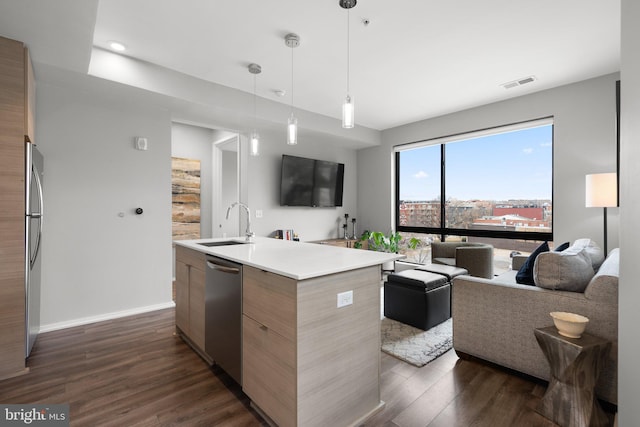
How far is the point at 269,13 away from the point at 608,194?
11.2ft

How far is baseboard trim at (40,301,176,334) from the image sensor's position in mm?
2899

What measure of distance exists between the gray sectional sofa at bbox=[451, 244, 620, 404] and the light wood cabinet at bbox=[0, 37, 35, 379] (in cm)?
319

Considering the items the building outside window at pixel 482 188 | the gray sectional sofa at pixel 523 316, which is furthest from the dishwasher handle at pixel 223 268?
the building outside window at pixel 482 188

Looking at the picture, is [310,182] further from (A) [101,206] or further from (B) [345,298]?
(B) [345,298]

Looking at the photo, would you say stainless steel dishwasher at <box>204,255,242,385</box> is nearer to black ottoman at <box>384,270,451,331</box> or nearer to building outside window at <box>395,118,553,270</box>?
black ottoman at <box>384,270,451,331</box>

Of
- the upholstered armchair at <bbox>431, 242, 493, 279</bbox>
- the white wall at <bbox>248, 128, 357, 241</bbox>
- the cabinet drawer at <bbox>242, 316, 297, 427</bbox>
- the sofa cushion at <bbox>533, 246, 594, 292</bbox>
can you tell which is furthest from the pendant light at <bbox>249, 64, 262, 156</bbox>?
the upholstered armchair at <bbox>431, 242, 493, 279</bbox>

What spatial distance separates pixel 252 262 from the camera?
Result: 5.48ft

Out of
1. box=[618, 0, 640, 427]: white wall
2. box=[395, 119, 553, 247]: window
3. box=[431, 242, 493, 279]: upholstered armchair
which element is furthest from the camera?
box=[395, 119, 553, 247]: window

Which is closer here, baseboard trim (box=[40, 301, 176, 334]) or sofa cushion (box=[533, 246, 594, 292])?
sofa cushion (box=[533, 246, 594, 292])

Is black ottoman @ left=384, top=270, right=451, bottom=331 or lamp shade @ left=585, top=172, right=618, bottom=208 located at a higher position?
lamp shade @ left=585, top=172, right=618, bottom=208

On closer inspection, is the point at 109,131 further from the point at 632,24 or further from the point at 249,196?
the point at 632,24

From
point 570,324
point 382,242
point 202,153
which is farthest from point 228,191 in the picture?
point 570,324

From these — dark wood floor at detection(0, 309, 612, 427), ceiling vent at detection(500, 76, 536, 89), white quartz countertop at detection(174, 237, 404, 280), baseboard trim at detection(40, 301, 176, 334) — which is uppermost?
ceiling vent at detection(500, 76, 536, 89)

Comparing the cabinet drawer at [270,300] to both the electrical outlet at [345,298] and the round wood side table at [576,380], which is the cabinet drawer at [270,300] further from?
the round wood side table at [576,380]
